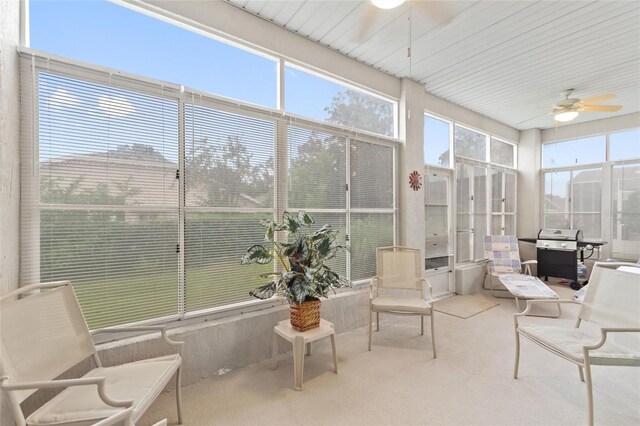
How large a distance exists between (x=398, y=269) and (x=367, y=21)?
8.60 feet

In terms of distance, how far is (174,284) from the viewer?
2234mm

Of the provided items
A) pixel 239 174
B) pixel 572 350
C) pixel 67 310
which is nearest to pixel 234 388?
pixel 67 310

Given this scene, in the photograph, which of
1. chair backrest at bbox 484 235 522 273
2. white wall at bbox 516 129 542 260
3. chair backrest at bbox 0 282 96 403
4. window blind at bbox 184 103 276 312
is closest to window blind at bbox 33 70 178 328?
window blind at bbox 184 103 276 312

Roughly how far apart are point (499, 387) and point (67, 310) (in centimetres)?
304

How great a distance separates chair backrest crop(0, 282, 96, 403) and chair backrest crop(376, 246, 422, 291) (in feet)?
8.74

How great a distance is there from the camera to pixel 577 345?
1912 millimetres

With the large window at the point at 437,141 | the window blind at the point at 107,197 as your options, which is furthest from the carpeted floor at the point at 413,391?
the large window at the point at 437,141

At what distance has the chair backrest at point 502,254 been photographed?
184 inches

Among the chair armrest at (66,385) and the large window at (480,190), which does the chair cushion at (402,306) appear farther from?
the large window at (480,190)

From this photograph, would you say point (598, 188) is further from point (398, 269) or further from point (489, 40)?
point (398, 269)

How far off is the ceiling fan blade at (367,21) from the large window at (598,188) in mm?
5411

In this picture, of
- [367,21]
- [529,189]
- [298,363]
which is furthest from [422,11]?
[529,189]

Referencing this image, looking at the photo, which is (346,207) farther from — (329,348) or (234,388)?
(234,388)

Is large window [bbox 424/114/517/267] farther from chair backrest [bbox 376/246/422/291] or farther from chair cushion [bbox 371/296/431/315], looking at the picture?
chair cushion [bbox 371/296/431/315]
